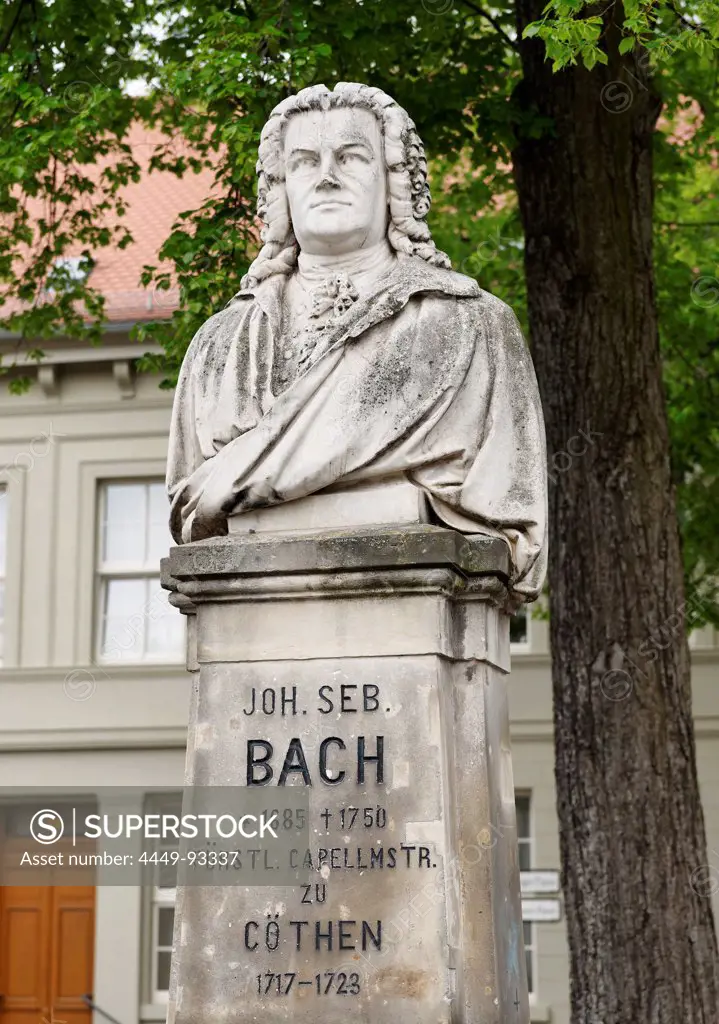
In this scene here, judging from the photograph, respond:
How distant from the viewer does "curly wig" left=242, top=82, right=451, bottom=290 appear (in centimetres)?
617

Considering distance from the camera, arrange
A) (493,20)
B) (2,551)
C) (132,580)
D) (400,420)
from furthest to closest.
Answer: (2,551) < (132,580) < (493,20) < (400,420)

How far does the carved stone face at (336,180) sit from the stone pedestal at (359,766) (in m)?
1.09

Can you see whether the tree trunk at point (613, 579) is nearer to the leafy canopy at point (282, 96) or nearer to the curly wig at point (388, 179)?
the leafy canopy at point (282, 96)

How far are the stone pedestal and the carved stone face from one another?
43.0 inches

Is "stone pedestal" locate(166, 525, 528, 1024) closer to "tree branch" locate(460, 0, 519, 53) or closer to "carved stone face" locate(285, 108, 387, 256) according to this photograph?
"carved stone face" locate(285, 108, 387, 256)

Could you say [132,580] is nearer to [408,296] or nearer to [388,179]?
[388,179]

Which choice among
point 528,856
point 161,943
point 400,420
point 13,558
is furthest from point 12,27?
point 161,943

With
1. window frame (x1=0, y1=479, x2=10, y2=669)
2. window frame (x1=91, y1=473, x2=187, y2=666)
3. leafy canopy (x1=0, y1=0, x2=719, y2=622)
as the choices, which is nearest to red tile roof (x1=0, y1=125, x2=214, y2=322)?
window frame (x1=91, y1=473, x2=187, y2=666)

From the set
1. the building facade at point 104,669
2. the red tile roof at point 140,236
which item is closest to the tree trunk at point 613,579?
the red tile roof at point 140,236

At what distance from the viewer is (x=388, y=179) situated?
20.4 feet

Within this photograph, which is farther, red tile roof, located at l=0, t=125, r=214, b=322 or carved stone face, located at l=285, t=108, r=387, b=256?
red tile roof, located at l=0, t=125, r=214, b=322

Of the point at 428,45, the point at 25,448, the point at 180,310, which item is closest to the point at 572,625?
the point at 180,310

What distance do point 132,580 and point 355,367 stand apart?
653 inches

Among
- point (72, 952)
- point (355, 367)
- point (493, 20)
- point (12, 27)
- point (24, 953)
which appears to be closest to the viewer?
point (355, 367)
